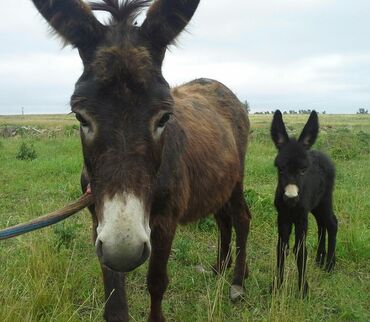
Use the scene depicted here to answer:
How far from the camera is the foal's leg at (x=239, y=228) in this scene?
4.86 m

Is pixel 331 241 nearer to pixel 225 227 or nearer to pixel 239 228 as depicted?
pixel 239 228

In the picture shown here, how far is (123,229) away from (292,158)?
294 centimetres

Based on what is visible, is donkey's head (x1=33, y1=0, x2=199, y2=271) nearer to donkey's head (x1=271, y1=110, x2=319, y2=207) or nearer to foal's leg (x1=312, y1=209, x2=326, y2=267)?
donkey's head (x1=271, y1=110, x2=319, y2=207)

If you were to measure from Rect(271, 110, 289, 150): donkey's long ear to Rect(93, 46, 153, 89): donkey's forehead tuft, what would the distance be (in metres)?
2.69

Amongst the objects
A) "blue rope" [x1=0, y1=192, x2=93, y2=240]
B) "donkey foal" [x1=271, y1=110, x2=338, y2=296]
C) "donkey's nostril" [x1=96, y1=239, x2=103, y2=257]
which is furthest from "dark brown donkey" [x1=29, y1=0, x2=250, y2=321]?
"donkey foal" [x1=271, y1=110, x2=338, y2=296]

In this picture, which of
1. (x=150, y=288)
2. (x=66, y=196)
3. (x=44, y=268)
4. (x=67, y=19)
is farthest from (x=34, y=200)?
(x=67, y=19)

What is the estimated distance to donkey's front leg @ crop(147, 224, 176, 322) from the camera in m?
3.43

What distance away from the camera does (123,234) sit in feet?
6.81

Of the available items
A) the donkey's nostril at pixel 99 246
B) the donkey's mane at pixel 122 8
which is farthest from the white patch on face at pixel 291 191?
the donkey's nostril at pixel 99 246

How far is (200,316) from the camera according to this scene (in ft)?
12.5

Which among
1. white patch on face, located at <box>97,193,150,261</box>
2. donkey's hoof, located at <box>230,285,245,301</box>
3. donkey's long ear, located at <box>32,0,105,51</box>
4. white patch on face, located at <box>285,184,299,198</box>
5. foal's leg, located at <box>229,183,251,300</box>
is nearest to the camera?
white patch on face, located at <box>97,193,150,261</box>

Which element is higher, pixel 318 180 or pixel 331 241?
pixel 318 180

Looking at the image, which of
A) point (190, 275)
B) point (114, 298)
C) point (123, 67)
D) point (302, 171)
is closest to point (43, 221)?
point (114, 298)

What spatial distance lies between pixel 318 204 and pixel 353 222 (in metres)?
1.29
